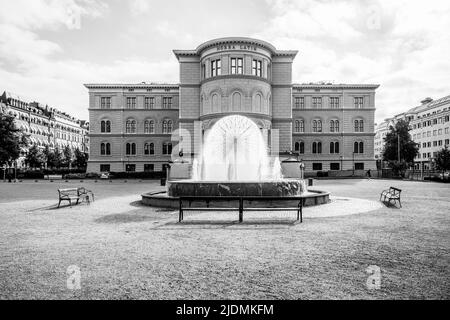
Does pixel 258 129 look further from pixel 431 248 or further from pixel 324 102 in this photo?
pixel 431 248

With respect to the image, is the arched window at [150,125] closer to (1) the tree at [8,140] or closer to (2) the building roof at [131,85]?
(2) the building roof at [131,85]

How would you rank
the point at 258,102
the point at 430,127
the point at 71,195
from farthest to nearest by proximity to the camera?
the point at 430,127, the point at 258,102, the point at 71,195

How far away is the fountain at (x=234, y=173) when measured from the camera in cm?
1331

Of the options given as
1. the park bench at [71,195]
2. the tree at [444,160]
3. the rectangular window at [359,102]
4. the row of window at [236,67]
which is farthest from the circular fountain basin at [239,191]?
the tree at [444,160]

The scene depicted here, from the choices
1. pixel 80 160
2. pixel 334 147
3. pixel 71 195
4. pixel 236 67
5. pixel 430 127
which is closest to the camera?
pixel 71 195

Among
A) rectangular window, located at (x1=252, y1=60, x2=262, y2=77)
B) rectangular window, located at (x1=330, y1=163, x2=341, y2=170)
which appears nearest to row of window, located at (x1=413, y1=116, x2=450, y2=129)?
rectangular window, located at (x1=330, y1=163, x2=341, y2=170)

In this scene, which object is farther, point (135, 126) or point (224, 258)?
point (135, 126)

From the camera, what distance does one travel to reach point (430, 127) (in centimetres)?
8488

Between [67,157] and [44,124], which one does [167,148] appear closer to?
[67,157]

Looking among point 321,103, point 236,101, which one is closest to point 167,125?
point 236,101

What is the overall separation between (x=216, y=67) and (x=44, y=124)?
68.1 meters

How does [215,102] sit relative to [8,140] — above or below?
above

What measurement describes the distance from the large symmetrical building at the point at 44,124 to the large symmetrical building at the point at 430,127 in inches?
3693

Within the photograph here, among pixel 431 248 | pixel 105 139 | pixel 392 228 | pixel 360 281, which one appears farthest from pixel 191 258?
pixel 105 139
